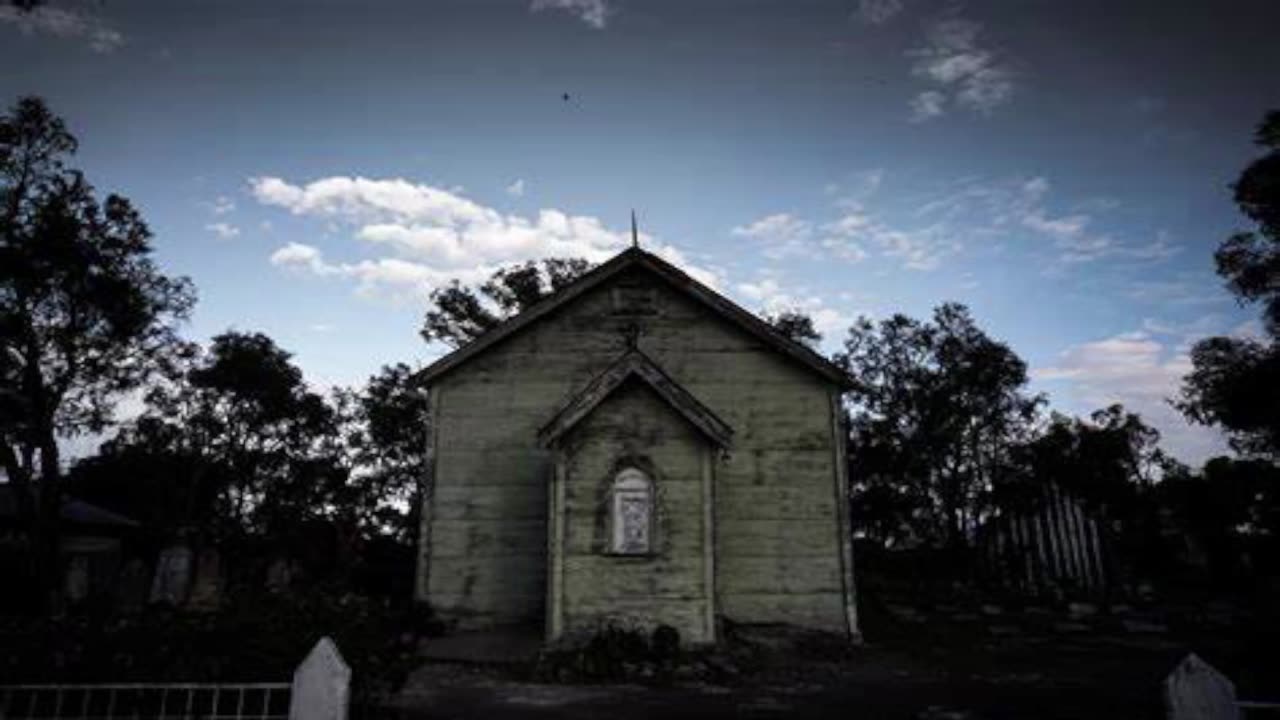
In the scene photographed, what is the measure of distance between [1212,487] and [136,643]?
4556 cm

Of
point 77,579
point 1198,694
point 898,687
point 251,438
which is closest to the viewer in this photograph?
point 1198,694

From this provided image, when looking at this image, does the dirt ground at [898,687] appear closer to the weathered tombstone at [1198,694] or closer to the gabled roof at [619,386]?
the weathered tombstone at [1198,694]

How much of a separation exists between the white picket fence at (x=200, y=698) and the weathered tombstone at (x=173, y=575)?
67.8 feet

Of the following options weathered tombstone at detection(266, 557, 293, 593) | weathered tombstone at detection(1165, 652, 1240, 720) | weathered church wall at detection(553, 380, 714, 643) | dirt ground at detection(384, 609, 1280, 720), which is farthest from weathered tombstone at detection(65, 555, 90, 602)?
weathered tombstone at detection(1165, 652, 1240, 720)

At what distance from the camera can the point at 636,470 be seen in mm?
12297

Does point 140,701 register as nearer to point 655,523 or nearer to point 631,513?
point 631,513

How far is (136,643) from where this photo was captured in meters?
5.42

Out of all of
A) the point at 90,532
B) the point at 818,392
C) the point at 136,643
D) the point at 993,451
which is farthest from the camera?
the point at 993,451

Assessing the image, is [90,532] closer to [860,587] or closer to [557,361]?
[557,361]

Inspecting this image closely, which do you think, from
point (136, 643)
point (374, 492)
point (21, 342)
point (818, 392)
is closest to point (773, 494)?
point (818, 392)

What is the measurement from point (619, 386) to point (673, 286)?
446cm

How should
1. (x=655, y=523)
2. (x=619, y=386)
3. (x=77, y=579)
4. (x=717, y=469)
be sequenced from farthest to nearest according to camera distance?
(x=77, y=579)
(x=717, y=469)
(x=619, y=386)
(x=655, y=523)

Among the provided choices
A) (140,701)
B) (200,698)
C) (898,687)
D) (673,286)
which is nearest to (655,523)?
(898,687)

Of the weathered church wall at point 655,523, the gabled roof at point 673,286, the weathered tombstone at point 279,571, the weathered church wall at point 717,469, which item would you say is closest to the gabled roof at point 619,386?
the weathered church wall at point 655,523
